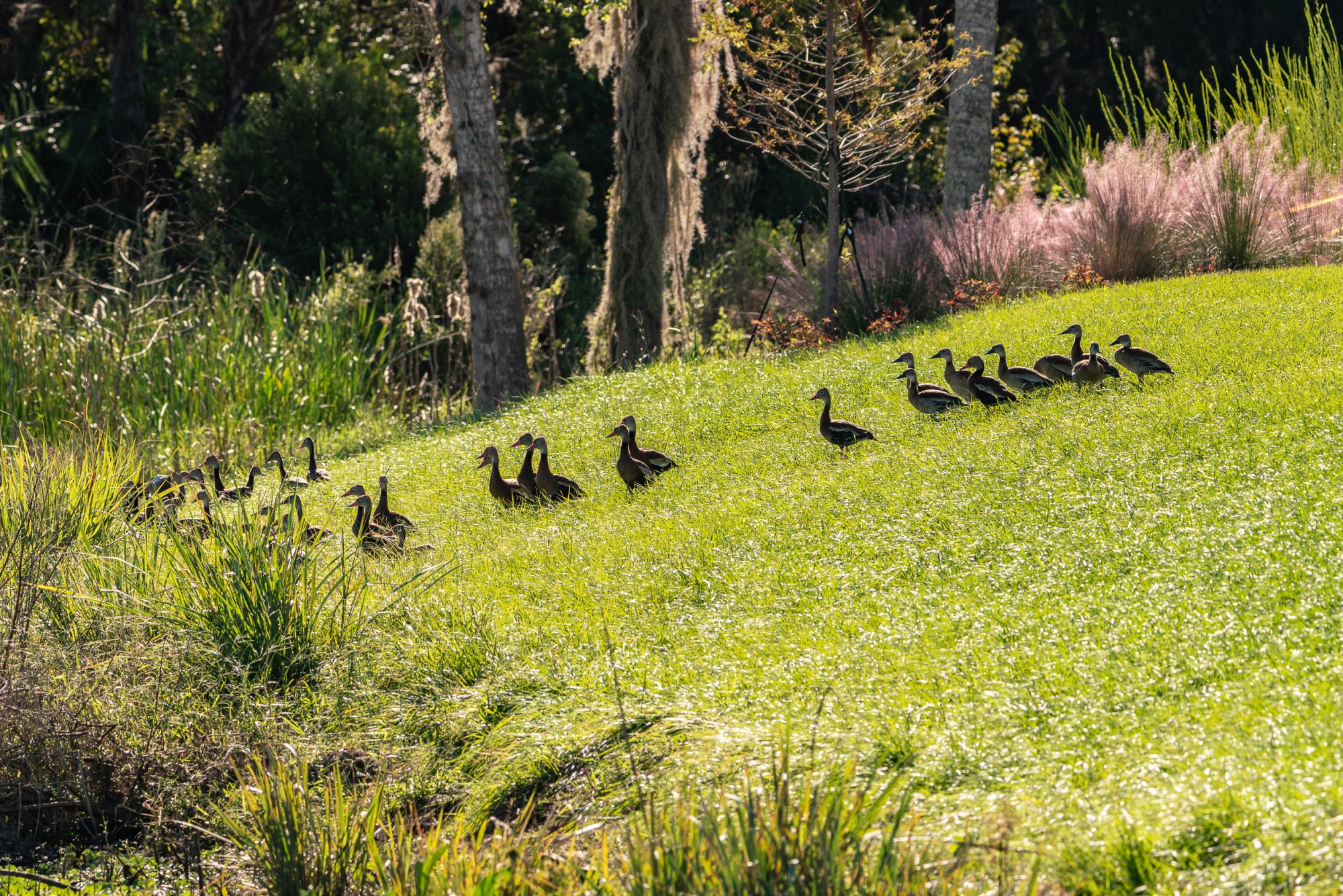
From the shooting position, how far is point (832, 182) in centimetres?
1315

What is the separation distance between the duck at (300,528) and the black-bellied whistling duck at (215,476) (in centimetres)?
124

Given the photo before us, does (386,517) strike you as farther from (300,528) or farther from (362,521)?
(300,528)

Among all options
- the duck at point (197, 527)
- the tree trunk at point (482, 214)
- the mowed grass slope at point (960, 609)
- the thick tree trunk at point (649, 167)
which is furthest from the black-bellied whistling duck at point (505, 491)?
the thick tree trunk at point (649, 167)

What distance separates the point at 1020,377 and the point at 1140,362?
0.79 meters

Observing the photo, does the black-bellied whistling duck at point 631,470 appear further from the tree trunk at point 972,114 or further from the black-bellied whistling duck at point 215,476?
the tree trunk at point 972,114

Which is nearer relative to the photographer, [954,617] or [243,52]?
[954,617]

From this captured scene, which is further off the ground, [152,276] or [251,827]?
[152,276]

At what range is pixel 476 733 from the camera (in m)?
5.69

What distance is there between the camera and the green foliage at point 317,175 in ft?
71.6

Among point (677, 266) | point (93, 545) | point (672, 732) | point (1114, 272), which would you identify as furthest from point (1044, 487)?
point (677, 266)

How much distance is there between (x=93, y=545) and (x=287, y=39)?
22.4 m

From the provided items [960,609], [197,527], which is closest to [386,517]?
[197,527]

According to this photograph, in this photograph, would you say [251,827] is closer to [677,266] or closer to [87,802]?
[87,802]

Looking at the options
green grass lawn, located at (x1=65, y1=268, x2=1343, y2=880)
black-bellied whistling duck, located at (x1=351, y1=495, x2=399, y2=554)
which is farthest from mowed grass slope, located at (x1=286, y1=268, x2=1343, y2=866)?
black-bellied whistling duck, located at (x1=351, y1=495, x2=399, y2=554)
